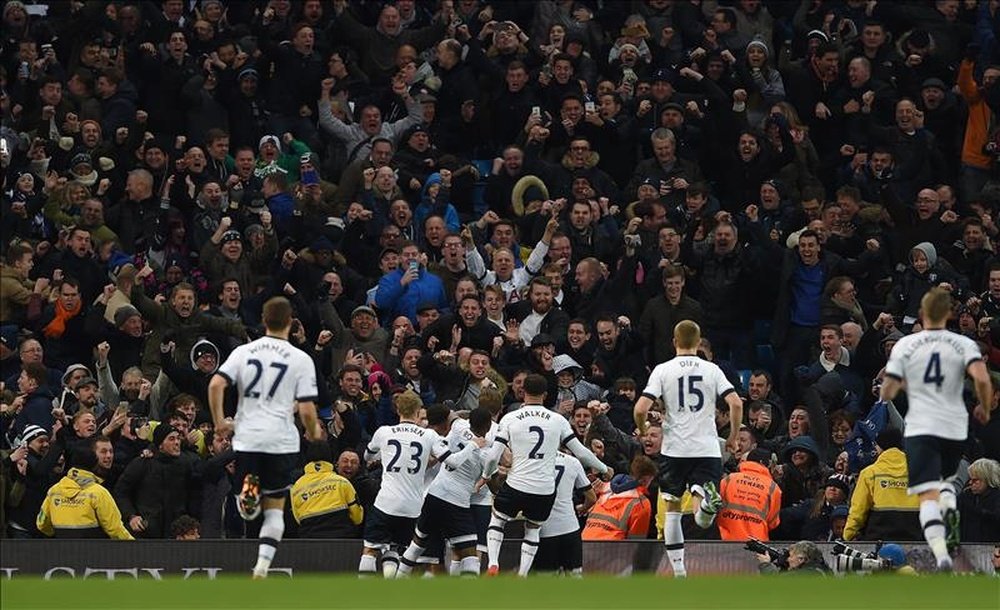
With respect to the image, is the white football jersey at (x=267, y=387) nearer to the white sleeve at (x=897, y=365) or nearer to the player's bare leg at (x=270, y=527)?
the player's bare leg at (x=270, y=527)

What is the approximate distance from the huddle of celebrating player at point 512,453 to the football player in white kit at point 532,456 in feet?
0.04

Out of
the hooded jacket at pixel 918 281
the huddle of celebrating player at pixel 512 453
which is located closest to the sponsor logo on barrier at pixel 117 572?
the huddle of celebrating player at pixel 512 453

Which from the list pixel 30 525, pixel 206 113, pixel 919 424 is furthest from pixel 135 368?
pixel 919 424

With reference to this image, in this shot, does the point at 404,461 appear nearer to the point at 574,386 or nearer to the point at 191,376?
the point at 574,386

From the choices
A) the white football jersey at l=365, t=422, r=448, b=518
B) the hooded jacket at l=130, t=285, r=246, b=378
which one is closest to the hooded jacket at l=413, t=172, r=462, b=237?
the hooded jacket at l=130, t=285, r=246, b=378

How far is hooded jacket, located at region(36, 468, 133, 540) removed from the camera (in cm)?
1992

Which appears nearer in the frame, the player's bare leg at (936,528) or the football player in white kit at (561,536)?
the player's bare leg at (936,528)

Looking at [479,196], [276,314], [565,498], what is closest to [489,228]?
[479,196]

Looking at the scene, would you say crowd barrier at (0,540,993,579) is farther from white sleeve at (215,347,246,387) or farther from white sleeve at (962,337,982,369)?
white sleeve at (962,337,982,369)

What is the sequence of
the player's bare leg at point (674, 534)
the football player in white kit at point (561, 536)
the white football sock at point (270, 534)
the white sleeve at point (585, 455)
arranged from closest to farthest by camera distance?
1. the white football sock at point (270, 534)
2. the player's bare leg at point (674, 534)
3. the white sleeve at point (585, 455)
4. the football player in white kit at point (561, 536)

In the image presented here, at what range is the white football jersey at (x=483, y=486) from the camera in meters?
19.7

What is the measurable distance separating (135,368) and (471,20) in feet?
24.2

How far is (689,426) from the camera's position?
17.7 meters

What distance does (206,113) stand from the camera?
25.7 meters
